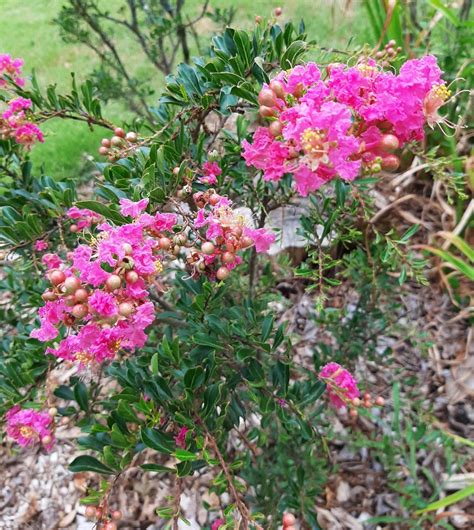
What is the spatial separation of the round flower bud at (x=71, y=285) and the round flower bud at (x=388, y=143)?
526 mm

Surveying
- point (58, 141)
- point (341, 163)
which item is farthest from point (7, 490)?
point (58, 141)

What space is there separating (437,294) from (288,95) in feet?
5.63

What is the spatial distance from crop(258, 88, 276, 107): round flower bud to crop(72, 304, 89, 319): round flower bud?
1.39 ft

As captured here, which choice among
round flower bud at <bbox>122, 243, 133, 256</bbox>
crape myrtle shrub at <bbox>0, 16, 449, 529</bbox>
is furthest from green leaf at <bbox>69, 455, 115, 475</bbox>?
round flower bud at <bbox>122, 243, 133, 256</bbox>

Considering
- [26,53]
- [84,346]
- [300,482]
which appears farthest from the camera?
[26,53]

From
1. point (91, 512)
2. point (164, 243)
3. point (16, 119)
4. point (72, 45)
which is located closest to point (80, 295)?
point (164, 243)

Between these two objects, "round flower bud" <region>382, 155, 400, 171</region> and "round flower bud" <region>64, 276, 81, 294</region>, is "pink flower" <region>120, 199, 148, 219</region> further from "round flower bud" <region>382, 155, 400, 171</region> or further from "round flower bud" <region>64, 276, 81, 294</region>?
"round flower bud" <region>382, 155, 400, 171</region>

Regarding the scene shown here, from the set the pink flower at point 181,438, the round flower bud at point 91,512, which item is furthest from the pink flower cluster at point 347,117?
the round flower bud at point 91,512

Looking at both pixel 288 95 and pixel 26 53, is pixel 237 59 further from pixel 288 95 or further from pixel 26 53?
pixel 26 53

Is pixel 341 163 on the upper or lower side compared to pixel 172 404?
upper

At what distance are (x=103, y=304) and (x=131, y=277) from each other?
55 millimetres

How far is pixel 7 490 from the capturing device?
5.98 feet

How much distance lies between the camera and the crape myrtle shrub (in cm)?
77

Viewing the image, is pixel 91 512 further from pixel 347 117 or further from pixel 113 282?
pixel 347 117
